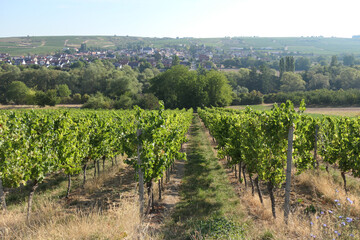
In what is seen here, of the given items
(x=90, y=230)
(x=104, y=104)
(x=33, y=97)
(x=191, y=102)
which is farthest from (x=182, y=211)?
(x=33, y=97)

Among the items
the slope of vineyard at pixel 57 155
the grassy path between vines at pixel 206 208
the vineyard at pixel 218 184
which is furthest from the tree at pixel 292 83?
the slope of vineyard at pixel 57 155

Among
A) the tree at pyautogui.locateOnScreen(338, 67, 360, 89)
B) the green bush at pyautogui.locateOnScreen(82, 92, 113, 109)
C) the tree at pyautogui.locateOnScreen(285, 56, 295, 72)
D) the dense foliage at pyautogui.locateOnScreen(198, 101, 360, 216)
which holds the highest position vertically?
the tree at pyautogui.locateOnScreen(285, 56, 295, 72)

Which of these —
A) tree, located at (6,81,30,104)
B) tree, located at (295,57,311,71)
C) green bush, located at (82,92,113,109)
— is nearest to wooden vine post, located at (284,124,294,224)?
green bush, located at (82,92,113,109)

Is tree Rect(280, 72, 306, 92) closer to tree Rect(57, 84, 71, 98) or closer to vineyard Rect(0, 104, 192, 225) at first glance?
tree Rect(57, 84, 71, 98)

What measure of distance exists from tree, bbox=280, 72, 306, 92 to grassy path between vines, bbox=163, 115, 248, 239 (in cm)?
8260

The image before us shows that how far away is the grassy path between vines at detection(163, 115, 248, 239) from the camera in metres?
5.41

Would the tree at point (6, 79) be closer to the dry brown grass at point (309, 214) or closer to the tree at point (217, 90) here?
the tree at point (217, 90)

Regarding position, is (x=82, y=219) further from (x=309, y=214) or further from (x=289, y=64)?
(x=289, y=64)

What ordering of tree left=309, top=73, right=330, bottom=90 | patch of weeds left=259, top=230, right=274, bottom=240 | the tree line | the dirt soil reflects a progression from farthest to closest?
1. tree left=309, top=73, right=330, bottom=90
2. the tree line
3. the dirt soil
4. patch of weeds left=259, top=230, right=274, bottom=240

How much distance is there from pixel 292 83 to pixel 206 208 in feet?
292

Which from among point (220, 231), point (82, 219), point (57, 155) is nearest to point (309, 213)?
point (220, 231)

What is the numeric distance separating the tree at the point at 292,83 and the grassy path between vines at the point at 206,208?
271 feet

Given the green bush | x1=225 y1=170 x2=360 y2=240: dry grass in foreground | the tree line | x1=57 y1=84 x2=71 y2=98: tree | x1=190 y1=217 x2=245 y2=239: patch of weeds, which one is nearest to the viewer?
x1=225 y1=170 x2=360 y2=240: dry grass in foreground

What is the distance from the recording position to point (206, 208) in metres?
7.84
